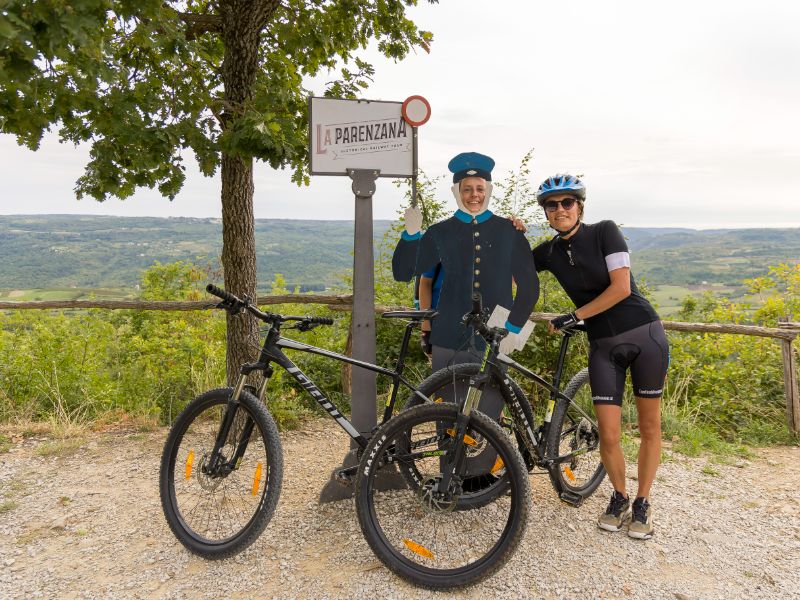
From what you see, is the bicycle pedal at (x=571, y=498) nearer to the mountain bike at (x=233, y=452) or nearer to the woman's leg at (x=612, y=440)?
the woman's leg at (x=612, y=440)

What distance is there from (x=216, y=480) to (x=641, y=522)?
2.53m

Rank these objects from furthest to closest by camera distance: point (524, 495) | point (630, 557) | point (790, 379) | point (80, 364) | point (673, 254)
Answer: point (673, 254) → point (80, 364) → point (790, 379) → point (630, 557) → point (524, 495)

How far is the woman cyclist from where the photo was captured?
130 inches

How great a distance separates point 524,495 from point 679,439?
3282mm

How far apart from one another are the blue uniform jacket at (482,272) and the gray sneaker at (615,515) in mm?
1224

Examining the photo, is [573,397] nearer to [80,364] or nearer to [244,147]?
[244,147]

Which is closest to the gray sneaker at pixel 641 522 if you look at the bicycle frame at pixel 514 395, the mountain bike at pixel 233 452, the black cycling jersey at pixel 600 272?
the bicycle frame at pixel 514 395

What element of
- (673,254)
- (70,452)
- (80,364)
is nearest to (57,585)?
(70,452)

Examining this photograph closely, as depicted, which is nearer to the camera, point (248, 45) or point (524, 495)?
point (524, 495)

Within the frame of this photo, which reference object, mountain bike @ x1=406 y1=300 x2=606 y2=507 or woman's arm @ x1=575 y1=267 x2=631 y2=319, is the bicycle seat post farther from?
woman's arm @ x1=575 y1=267 x2=631 y2=319

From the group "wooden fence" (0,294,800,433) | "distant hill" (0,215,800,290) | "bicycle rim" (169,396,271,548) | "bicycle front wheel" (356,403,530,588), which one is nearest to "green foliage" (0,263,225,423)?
"wooden fence" (0,294,800,433)

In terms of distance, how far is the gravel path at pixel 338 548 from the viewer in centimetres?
290

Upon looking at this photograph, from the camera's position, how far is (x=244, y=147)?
4137 millimetres

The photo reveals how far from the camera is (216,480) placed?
10.6ft
